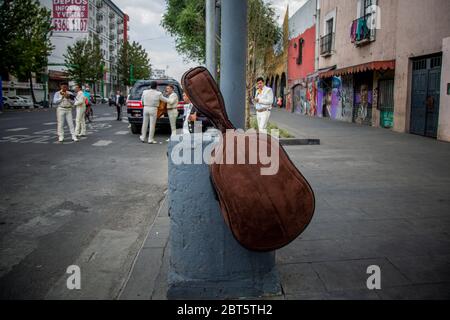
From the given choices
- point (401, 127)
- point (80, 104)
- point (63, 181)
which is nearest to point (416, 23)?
point (401, 127)

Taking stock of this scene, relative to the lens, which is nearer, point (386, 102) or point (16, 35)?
point (386, 102)

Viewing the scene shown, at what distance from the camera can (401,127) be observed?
Result: 47.6ft

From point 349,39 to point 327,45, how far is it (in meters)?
3.12

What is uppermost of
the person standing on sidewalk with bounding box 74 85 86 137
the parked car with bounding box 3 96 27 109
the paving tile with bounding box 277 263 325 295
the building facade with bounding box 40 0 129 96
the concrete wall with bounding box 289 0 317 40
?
the building facade with bounding box 40 0 129 96

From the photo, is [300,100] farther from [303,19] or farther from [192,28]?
[192,28]

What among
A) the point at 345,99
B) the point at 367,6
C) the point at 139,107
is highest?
the point at 367,6

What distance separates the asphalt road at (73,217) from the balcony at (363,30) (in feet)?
40.2

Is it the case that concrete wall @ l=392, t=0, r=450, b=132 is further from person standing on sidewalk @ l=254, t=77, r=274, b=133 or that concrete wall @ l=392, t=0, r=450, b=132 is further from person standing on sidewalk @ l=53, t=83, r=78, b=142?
person standing on sidewalk @ l=53, t=83, r=78, b=142

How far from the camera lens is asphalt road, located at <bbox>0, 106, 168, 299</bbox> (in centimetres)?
288

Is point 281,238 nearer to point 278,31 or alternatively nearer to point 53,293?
point 53,293

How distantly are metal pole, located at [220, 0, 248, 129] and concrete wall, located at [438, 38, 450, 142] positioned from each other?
10680 mm

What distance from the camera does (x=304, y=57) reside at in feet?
92.1

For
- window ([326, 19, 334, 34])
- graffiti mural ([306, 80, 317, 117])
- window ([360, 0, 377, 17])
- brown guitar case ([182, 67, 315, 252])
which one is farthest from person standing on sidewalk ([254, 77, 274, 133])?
graffiti mural ([306, 80, 317, 117])

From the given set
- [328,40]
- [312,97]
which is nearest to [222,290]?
[328,40]
